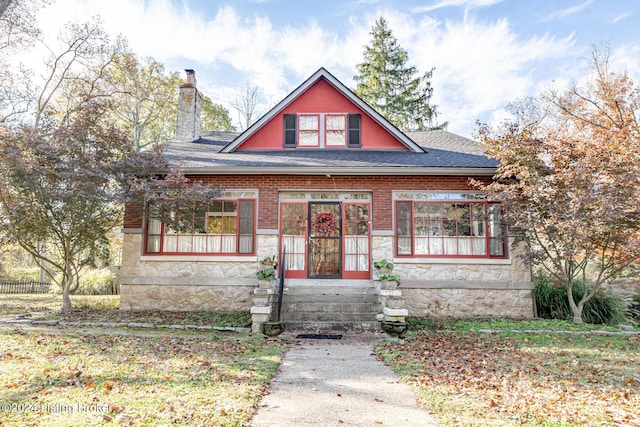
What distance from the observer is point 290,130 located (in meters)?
Result: 11.9

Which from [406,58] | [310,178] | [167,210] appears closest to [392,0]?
[310,178]

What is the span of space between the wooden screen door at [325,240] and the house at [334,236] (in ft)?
0.09

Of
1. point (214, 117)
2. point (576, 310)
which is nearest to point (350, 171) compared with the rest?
point (576, 310)

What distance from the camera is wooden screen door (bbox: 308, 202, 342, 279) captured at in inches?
410

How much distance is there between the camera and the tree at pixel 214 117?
28734mm

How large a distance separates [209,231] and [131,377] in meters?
6.11

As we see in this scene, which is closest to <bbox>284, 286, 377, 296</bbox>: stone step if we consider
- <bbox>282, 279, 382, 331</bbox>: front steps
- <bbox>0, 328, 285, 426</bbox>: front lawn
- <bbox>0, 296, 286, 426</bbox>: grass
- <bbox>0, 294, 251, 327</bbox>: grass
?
<bbox>282, 279, 382, 331</bbox>: front steps

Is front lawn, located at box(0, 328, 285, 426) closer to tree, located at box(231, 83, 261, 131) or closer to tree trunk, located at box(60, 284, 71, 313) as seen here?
tree trunk, located at box(60, 284, 71, 313)

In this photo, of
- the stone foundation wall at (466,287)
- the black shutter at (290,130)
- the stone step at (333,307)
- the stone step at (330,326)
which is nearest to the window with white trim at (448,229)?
the stone foundation wall at (466,287)

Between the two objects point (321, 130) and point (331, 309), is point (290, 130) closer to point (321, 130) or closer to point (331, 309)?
point (321, 130)

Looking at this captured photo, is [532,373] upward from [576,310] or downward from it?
downward

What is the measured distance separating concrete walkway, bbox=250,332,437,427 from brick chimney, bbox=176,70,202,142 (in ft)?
33.4

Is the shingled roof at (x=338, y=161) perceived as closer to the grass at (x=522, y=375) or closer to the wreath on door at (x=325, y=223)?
the wreath on door at (x=325, y=223)

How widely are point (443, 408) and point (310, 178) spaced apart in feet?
24.1
